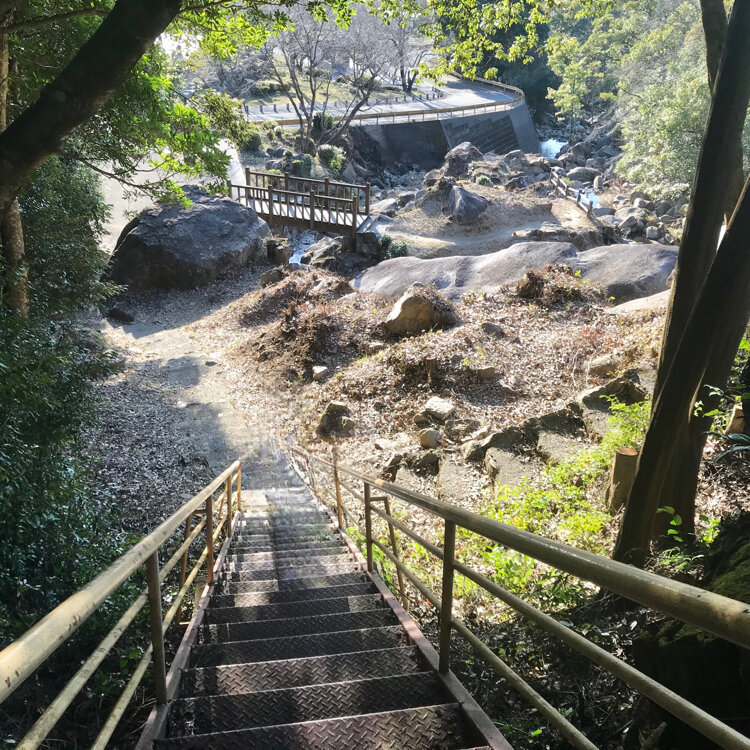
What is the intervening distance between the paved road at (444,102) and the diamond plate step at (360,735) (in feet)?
123

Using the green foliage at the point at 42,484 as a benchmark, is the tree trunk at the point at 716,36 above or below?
above

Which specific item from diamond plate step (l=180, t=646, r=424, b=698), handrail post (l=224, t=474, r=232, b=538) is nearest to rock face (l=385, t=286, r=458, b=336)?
handrail post (l=224, t=474, r=232, b=538)

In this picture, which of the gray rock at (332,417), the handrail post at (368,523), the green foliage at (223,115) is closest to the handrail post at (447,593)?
the handrail post at (368,523)

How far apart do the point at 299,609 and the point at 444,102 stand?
1832 inches

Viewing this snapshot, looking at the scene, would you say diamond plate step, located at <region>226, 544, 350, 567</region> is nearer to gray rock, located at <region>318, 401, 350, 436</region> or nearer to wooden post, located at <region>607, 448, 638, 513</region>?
wooden post, located at <region>607, 448, 638, 513</region>

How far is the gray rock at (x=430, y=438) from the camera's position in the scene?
26.1ft

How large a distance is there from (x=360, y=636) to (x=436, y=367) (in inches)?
275

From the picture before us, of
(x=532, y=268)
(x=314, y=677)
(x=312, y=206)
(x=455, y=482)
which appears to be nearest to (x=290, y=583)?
(x=314, y=677)

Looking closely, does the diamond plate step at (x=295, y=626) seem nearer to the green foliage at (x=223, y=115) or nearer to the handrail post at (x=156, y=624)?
the handrail post at (x=156, y=624)

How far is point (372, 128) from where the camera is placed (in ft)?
118

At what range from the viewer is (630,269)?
12.6 meters

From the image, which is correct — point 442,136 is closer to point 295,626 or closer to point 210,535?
point 210,535

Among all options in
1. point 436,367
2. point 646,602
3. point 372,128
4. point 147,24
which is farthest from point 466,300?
point 372,128

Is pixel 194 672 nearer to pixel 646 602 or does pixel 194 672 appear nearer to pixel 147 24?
pixel 646 602
